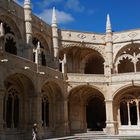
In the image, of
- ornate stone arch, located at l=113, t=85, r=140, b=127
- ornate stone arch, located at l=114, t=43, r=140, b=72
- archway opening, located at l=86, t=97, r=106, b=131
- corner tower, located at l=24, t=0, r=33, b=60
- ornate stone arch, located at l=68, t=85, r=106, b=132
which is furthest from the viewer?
archway opening, located at l=86, t=97, r=106, b=131

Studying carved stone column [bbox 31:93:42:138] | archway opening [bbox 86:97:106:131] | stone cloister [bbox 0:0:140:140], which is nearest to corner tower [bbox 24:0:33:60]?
stone cloister [bbox 0:0:140:140]

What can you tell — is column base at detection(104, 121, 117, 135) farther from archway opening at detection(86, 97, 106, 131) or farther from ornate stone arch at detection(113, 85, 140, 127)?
archway opening at detection(86, 97, 106, 131)

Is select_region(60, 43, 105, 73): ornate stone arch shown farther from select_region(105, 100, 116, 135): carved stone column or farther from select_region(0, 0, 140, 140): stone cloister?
select_region(105, 100, 116, 135): carved stone column

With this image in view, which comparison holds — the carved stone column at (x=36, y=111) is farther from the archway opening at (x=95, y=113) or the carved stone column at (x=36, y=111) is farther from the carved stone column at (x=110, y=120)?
the archway opening at (x=95, y=113)

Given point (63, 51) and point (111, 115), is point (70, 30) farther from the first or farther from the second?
point (111, 115)

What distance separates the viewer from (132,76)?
2927cm

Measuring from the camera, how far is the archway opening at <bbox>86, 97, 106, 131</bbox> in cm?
3450

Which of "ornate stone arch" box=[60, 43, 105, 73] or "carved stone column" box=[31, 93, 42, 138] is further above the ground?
"ornate stone arch" box=[60, 43, 105, 73]

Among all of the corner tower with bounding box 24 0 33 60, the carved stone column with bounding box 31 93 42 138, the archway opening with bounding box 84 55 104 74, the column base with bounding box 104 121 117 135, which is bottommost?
the column base with bounding box 104 121 117 135

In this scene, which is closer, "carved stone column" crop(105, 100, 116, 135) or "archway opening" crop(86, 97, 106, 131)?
"carved stone column" crop(105, 100, 116, 135)

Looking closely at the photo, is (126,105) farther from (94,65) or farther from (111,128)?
(94,65)

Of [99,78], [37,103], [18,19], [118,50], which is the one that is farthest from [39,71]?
[118,50]

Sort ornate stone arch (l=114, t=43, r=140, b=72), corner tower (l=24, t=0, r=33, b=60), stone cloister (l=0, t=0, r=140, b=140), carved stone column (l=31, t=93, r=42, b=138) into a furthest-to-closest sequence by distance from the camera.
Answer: ornate stone arch (l=114, t=43, r=140, b=72) < corner tower (l=24, t=0, r=33, b=60) < carved stone column (l=31, t=93, r=42, b=138) < stone cloister (l=0, t=0, r=140, b=140)

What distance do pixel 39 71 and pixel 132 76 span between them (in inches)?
379
